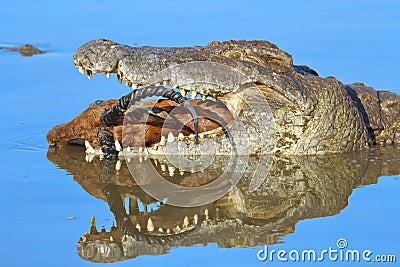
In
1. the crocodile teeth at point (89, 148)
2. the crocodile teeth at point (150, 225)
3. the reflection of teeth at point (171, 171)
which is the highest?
the crocodile teeth at point (89, 148)

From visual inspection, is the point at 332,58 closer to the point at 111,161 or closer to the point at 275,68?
the point at 275,68

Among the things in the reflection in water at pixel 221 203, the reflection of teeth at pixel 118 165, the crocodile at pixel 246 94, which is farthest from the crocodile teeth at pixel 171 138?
the reflection of teeth at pixel 118 165

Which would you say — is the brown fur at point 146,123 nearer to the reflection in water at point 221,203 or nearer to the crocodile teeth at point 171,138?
the crocodile teeth at point 171,138

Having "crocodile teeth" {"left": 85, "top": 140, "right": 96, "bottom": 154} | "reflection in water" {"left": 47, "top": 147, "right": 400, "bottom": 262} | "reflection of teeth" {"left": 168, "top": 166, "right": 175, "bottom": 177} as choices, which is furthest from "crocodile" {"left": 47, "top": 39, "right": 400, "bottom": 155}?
"reflection of teeth" {"left": 168, "top": 166, "right": 175, "bottom": 177}

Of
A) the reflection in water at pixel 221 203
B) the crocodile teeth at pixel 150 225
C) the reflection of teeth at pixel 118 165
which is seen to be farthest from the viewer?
the reflection of teeth at pixel 118 165

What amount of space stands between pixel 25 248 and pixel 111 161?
236cm

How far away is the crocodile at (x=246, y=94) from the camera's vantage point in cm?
773

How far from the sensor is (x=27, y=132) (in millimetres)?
9258

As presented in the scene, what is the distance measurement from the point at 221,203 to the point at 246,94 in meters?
1.64

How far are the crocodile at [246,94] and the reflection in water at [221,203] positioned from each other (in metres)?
0.20

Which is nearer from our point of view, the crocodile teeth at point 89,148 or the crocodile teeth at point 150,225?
the crocodile teeth at point 150,225

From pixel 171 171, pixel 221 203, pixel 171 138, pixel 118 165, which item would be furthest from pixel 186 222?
pixel 171 138

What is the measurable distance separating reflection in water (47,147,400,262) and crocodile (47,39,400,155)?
0.65 feet

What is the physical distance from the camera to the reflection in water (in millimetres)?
5988
